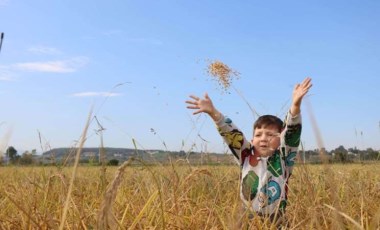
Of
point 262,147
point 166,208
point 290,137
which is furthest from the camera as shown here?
point 262,147

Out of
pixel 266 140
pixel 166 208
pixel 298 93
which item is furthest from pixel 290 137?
pixel 166 208

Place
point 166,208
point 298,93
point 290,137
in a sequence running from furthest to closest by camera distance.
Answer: point 290,137 < point 298,93 < point 166,208

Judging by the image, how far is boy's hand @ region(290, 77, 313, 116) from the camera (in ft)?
10.7

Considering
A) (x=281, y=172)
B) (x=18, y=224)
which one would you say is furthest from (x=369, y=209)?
(x=18, y=224)

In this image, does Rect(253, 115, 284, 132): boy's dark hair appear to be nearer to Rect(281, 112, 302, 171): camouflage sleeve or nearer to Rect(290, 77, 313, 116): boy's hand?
Rect(281, 112, 302, 171): camouflage sleeve

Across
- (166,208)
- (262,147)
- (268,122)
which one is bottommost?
(166,208)

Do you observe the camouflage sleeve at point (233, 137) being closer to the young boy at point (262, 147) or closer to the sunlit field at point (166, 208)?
the young boy at point (262, 147)

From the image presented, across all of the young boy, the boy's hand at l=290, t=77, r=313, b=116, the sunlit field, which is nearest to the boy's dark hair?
the young boy

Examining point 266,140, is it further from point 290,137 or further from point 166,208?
point 166,208

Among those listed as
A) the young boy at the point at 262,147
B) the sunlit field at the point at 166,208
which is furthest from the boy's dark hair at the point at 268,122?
the sunlit field at the point at 166,208

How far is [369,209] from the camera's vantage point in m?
3.08

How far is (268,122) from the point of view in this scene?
3.65 metres

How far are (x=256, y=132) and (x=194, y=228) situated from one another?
4.96 feet

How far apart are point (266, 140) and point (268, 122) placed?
0.14 m
